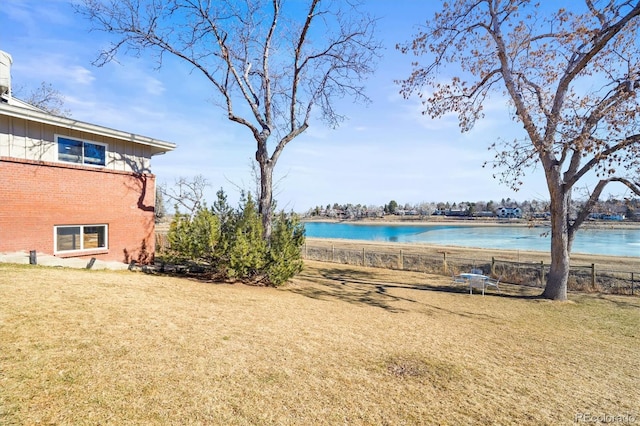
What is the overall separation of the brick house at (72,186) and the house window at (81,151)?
0.09ft

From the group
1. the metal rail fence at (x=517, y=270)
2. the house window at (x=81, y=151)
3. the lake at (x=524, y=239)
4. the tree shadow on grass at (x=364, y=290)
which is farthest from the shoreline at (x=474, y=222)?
the house window at (x=81, y=151)

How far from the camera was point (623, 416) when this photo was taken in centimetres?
420

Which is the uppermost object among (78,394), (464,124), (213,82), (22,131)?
(213,82)

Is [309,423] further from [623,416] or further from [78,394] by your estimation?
[623,416]

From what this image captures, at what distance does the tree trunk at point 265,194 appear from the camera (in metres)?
13.8

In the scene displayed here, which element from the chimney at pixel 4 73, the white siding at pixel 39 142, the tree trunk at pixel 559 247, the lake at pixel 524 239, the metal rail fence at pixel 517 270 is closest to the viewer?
the white siding at pixel 39 142

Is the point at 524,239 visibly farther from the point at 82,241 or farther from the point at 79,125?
the point at 79,125

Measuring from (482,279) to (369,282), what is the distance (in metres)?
4.84

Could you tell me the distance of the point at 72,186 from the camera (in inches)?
446

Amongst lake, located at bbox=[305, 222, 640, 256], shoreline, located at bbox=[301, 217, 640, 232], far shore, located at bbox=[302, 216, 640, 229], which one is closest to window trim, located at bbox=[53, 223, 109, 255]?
shoreline, located at bbox=[301, 217, 640, 232]

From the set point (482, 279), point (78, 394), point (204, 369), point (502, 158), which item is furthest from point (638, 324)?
point (78, 394)

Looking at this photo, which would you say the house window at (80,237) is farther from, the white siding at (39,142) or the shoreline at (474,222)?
the shoreline at (474,222)

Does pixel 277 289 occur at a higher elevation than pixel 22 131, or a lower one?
lower

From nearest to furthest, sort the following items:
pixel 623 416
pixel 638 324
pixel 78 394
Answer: pixel 78 394 → pixel 623 416 → pixel 638 324
